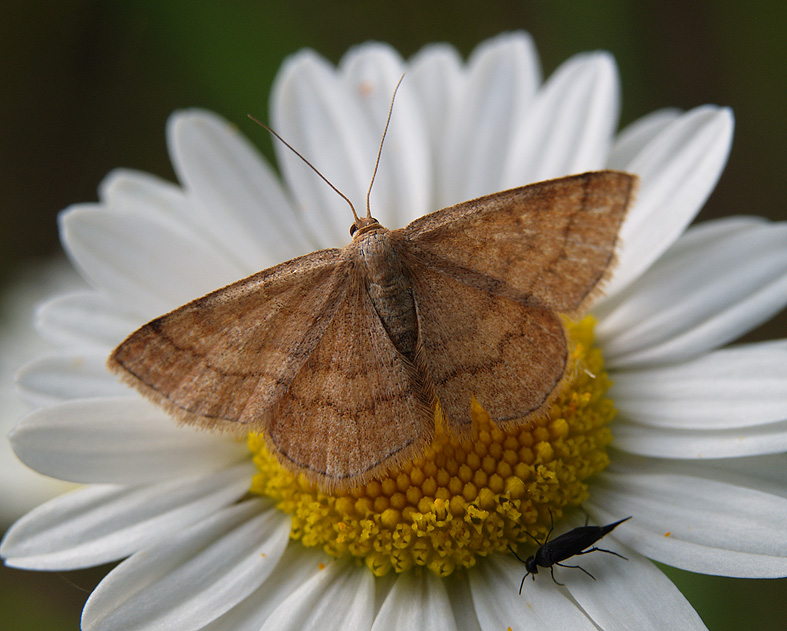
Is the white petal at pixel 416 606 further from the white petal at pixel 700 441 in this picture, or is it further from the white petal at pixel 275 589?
the white petal at pixel 700 441

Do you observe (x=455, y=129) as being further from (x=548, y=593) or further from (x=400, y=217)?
(x=548, y=593)

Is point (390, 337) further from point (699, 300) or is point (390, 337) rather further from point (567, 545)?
point (699, 300)

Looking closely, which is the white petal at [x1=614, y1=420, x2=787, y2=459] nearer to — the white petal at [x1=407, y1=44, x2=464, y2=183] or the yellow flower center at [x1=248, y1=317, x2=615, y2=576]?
the yellow flower center at [x1=248, y1=317, x2=615, y2=576]

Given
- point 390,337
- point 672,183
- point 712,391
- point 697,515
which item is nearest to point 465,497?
point 390,337

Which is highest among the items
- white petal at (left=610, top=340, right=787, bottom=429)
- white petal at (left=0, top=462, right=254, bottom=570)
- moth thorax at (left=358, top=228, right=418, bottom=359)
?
moth thorax at (left=358, top=228, right=418, bottom=359)

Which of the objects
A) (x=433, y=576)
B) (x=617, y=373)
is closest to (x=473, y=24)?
(x=617, y=373)

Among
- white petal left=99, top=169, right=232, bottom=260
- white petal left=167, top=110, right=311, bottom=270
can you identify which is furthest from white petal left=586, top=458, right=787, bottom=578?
white petal left=99, top=169, right=232, bottom=260
